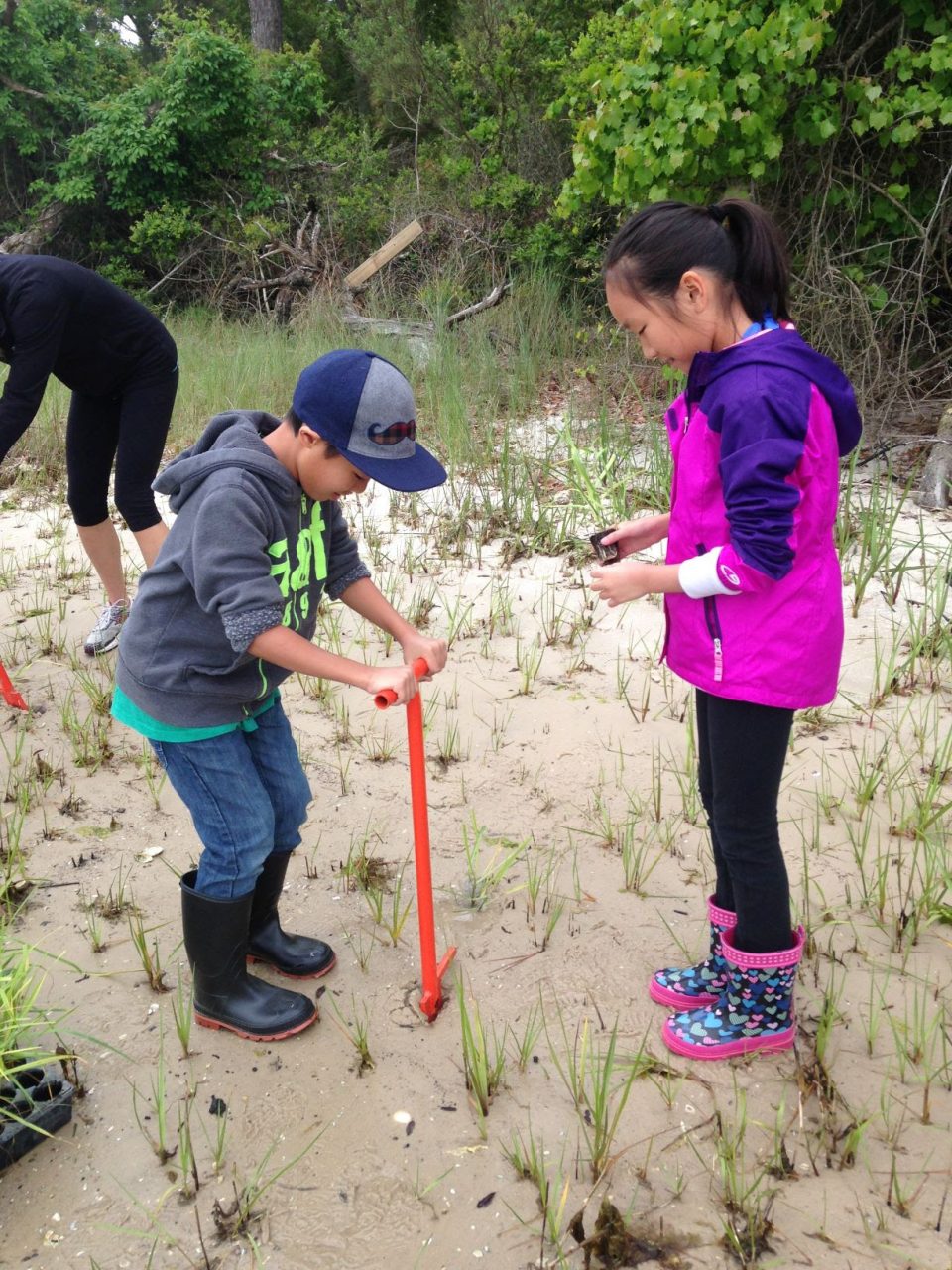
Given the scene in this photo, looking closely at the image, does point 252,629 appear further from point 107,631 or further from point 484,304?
point 484,304

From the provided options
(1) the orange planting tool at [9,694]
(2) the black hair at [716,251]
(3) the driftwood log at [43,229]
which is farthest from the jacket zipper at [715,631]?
(3) the driftwood log at [43,229]

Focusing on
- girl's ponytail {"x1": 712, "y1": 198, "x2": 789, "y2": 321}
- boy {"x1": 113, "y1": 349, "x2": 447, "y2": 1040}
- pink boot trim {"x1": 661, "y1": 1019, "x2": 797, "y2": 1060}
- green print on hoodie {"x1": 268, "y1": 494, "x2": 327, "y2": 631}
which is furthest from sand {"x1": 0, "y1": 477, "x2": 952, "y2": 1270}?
girl's ponytail {"x1": 712, "y1": 198, "x2": 789, "y2": 321}

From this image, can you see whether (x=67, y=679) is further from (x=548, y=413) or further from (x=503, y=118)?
(x=503, y=118)

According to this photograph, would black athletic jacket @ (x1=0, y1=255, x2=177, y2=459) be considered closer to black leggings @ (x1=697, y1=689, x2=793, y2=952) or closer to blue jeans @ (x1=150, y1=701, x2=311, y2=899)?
blue jeans @ (x1=150, y1=701, x2=311, y2=899)

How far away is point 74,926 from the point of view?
8.63ft

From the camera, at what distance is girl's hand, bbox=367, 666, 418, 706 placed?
73.1 inches

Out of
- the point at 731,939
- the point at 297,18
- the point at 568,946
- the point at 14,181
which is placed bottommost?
the point at 568,946

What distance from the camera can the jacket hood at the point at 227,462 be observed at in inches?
75.5

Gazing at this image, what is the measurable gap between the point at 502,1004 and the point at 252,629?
1.09 m

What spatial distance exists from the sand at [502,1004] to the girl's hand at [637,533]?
3.18ft

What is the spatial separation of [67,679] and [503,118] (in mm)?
9076

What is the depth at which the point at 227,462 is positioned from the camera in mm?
1910

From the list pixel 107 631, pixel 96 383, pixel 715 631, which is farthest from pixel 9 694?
pixel 715 631

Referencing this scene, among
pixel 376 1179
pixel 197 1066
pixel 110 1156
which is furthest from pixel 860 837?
pixel 110 1156
